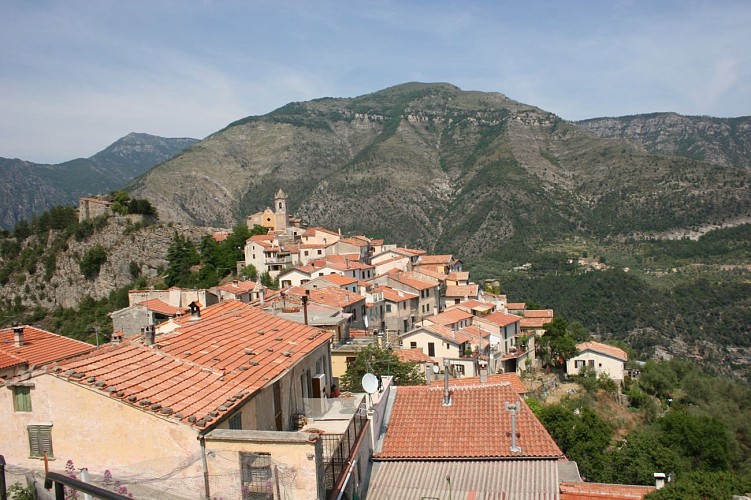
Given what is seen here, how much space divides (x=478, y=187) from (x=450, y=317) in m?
93.8

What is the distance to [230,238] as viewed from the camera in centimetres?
6219

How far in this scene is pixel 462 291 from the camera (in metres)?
52.8

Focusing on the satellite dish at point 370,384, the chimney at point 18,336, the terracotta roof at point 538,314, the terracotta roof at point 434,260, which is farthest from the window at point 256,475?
the terracotta roof at point 434,260

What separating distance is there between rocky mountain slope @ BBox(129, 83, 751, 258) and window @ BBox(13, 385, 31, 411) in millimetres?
103446

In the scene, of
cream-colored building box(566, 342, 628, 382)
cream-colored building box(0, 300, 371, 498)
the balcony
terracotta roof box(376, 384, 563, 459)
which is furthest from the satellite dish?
cream-colored building box(566, 342, 628, 382)

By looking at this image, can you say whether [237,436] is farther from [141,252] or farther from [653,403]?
[141,252]

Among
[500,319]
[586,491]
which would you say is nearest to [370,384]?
[586,491]

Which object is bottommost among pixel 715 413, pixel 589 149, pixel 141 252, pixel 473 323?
pixel 715 413

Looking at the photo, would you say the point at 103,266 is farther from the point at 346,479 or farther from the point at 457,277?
the point at 346,479

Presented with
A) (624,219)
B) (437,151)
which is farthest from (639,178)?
(437,151)

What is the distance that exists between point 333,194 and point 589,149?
221ft

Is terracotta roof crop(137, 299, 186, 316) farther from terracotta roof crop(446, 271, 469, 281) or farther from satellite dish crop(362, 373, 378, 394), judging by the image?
terracotta roof crop(446, 271, 469, 281)

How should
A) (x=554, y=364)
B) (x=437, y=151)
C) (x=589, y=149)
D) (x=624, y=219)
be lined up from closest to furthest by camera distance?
(x=554, y=364)
(x=624, y=219)
(x=589, y=149)
(x=437, y=151)

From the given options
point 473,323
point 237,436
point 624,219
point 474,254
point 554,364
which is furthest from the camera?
point 624,219
